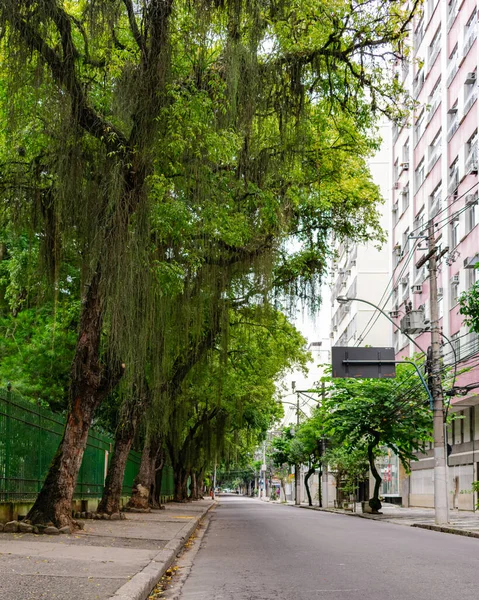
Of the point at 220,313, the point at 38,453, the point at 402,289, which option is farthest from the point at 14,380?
the point at 402,289

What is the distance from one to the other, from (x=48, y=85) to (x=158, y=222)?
12.3ft

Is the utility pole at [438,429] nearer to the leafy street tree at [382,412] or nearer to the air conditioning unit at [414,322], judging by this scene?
the air conditioning unit at [414,322]

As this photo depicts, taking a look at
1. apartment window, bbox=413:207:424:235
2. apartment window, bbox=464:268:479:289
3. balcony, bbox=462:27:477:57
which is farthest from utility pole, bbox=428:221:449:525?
apartment window, bbox=413:207:424:235

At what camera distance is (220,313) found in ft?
61.5

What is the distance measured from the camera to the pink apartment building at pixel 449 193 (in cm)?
3656

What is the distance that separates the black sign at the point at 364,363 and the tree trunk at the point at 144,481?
7.23 m

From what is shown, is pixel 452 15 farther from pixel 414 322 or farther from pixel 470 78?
pixel 414 322

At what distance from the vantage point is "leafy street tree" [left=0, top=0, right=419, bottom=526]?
1193 cm

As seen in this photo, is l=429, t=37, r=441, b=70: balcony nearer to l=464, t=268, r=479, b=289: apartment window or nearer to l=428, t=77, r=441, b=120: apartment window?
l=428, t=77, r=441, b=120: apartment window

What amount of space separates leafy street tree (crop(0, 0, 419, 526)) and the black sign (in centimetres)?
1214

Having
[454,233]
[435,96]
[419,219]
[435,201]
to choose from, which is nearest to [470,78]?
[454,233]

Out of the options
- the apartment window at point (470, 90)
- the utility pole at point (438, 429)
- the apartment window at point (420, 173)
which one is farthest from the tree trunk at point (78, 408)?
the apartment window at point (420, 173)

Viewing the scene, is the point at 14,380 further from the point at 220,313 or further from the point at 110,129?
the point at 110,129

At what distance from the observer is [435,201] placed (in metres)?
44.7
